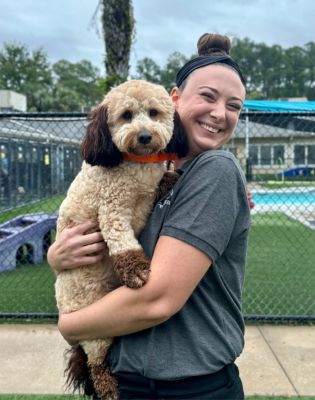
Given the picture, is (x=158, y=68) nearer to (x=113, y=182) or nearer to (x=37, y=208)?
(x=37, y=208)

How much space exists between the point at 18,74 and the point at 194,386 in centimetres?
5680

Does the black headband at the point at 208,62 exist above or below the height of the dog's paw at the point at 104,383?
above

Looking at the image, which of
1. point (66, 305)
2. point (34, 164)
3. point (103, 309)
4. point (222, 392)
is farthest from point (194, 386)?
point (34, 164)

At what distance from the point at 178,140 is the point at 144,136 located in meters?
0.19

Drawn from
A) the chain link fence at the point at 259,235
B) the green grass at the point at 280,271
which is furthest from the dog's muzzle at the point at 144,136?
the green grass at the point at 280,271

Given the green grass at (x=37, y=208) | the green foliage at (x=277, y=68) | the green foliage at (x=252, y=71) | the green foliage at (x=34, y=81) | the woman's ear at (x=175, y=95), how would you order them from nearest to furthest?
the woman's ear at (x=175, y=95) < the green grass at (x=37, y=208) < the green foliage at (x=34, y=81) < the green foliage at (x=252, y=71) < the green foliage at (x=277, y=68)

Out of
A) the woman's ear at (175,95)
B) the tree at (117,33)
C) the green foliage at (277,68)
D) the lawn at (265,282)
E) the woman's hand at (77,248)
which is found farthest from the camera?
the green foliage at (277,68)

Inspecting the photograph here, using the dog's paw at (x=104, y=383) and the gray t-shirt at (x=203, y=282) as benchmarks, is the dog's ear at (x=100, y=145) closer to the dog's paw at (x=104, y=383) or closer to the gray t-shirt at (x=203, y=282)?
the gray t-shirt at (x=203, y=282)

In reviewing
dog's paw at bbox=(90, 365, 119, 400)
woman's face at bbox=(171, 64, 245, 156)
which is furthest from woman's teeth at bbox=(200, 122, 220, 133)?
dog's paw at bbox=(90, 365, 119, 400)

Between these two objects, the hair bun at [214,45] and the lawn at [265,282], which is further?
the lawn at [265,282]

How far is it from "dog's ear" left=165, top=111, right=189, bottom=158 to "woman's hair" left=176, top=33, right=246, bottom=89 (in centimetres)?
17

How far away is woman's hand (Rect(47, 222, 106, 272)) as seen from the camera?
1.69 m

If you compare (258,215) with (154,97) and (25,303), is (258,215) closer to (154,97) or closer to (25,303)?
(25,303)

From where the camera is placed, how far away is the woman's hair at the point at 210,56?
172cm
